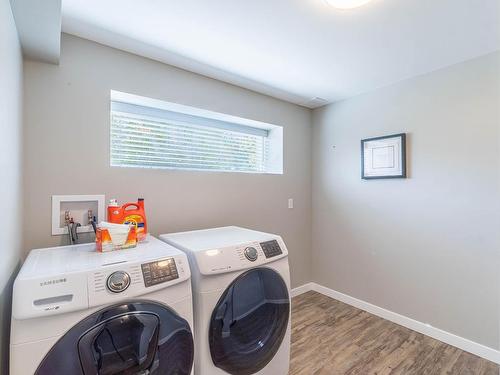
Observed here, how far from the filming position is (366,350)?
1901mm

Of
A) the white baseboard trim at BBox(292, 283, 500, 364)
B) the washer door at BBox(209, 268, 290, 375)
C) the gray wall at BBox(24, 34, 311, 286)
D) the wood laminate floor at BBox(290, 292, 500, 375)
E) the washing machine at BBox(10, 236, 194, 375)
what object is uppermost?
the gray wall at BBox(24, 34, 311, 286)

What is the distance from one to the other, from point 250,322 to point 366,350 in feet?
3.67

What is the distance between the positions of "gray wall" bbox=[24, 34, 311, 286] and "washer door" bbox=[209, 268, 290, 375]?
0.82 meters

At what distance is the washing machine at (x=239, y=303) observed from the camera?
121 centimetres

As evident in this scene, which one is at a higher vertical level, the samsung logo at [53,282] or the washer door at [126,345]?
the samsung logo at [53,282]

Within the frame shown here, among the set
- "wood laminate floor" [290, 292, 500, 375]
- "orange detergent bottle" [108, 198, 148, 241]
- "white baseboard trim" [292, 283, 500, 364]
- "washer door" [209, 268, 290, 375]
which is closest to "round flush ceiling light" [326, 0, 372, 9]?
"washer door" [209, 268, 290, 375]

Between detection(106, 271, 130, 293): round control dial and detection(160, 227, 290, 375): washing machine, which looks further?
detection(160, 227, 290, 375): washing machine

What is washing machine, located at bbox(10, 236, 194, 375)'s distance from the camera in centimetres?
81

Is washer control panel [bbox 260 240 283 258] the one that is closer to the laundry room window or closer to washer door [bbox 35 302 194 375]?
washer door [bbox 35 302 194 375]

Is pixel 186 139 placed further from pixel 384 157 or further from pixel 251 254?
pixel 384 157

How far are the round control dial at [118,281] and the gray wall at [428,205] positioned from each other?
2214mm

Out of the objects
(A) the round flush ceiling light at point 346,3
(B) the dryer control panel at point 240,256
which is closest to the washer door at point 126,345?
(B) the dryer control panel at point 240,256

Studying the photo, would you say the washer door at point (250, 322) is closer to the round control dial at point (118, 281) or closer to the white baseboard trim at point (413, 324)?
the round control dial at point (118, 281)

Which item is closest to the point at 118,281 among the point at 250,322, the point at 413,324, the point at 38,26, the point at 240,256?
the point at 240,256
